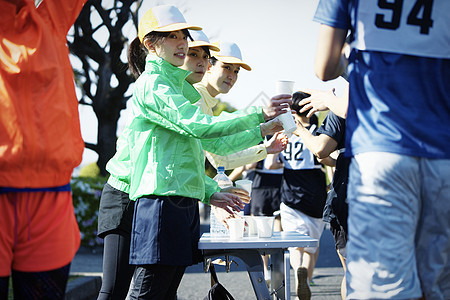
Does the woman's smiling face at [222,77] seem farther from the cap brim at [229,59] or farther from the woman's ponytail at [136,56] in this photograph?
the woman's ponytail at [136,56]

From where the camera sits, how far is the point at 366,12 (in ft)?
6.81

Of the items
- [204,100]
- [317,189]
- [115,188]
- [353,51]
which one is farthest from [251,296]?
[353,51]

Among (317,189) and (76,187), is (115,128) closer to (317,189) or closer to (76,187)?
(76,187)

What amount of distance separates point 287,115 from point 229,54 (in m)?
1.87

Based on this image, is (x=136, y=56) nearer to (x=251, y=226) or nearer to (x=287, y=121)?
(x=287, y=121)

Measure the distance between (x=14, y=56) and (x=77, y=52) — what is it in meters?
15.5

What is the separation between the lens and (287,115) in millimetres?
3229

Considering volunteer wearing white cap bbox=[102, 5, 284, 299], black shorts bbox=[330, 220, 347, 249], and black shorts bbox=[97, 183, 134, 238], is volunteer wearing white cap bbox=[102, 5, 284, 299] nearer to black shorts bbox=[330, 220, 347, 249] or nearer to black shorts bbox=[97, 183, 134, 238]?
black shorts bbox=[97, 183, 134, 238]

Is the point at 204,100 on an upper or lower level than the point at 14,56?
lower

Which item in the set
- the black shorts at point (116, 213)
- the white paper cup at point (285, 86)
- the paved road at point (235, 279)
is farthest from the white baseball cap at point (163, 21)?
the paved road at point (235, 279)

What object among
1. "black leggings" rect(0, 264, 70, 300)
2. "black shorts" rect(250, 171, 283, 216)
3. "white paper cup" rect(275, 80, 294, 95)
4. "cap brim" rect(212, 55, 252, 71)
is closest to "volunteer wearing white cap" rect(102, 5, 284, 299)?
"white paper cup" rect(275, 80, 294, 95)

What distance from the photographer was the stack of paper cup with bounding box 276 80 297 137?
322cm

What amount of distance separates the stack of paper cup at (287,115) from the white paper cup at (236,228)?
0.67m

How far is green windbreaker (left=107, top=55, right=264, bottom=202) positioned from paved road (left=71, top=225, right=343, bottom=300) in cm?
404
